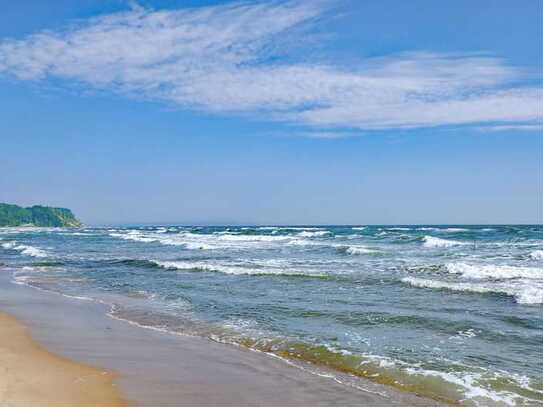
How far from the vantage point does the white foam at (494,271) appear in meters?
18.3

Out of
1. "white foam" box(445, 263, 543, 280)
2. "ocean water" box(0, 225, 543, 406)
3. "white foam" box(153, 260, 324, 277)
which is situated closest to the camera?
"ocean water" box(0, 225, 543, 406)

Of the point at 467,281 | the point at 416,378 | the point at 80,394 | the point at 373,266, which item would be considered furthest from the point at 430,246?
the point at 80,394

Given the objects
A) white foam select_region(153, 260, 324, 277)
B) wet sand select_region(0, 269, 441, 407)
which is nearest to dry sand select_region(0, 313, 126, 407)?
wet sand select_region(0, 269, 441, 407)

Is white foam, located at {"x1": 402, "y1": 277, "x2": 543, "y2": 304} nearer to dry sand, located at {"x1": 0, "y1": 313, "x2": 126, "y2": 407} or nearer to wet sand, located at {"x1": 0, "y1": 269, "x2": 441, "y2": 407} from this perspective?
wet sand, located at {"x1": 0, "y1": 269, "x2": 441, "y2": 407}

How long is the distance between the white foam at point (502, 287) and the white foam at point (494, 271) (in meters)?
1.62

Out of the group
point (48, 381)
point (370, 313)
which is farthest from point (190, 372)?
point (370, 313)

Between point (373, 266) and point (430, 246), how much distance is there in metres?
14.3

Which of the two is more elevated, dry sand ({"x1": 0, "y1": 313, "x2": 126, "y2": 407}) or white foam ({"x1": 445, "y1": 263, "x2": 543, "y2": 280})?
white foam ({"x1": 445, "y1": 263, "x2": 543, "y2": 280})

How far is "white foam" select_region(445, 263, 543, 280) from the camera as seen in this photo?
18312 millimetres

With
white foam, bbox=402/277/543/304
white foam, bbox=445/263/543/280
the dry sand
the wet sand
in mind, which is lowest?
the wet sand

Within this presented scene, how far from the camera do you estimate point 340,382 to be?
7.47 metres

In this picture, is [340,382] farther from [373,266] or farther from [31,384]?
[373,266]

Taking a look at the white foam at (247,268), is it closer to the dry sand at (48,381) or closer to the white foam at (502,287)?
the white foam at (502,287)

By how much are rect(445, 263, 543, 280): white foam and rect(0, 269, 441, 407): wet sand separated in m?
12.4
